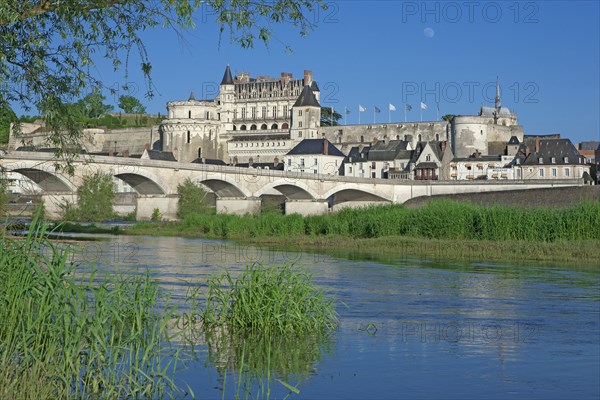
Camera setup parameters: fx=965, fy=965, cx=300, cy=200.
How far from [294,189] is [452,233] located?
29938 mm

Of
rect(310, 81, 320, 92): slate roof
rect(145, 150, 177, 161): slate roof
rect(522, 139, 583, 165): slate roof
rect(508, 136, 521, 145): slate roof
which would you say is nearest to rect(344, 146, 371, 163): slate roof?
rect(508, 136, 521, 145): slate roof

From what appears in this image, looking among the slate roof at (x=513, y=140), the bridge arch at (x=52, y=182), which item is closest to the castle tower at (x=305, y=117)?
the slate roof at (x=513, y=140)

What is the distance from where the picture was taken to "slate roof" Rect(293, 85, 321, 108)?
289ft

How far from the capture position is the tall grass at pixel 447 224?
22516mm

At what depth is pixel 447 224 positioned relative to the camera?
24.7m

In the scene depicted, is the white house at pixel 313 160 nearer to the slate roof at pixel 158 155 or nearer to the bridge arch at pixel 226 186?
the slate roof at pixel 158 155

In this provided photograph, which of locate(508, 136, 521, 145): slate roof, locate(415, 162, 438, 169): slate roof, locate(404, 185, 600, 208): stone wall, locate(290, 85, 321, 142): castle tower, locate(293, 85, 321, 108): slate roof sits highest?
locate(293, 85, 321, 108): slate roof

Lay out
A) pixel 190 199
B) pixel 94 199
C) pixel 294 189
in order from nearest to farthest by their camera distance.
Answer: pixel 94 199, pixel 190 199, pixel 294 189

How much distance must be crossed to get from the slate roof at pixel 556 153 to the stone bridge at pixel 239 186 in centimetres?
617

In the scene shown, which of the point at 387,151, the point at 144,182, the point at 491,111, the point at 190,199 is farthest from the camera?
the point at 491,111

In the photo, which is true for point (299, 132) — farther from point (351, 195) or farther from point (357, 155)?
point (351, 195)

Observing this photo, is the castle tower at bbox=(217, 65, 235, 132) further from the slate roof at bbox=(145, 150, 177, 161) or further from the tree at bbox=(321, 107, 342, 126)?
the slate roof at bbox=(145, 150, 177, 161)

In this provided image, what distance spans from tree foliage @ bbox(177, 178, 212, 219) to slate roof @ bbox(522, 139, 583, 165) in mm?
25881

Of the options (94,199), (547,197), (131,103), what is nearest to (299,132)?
(94,199)
